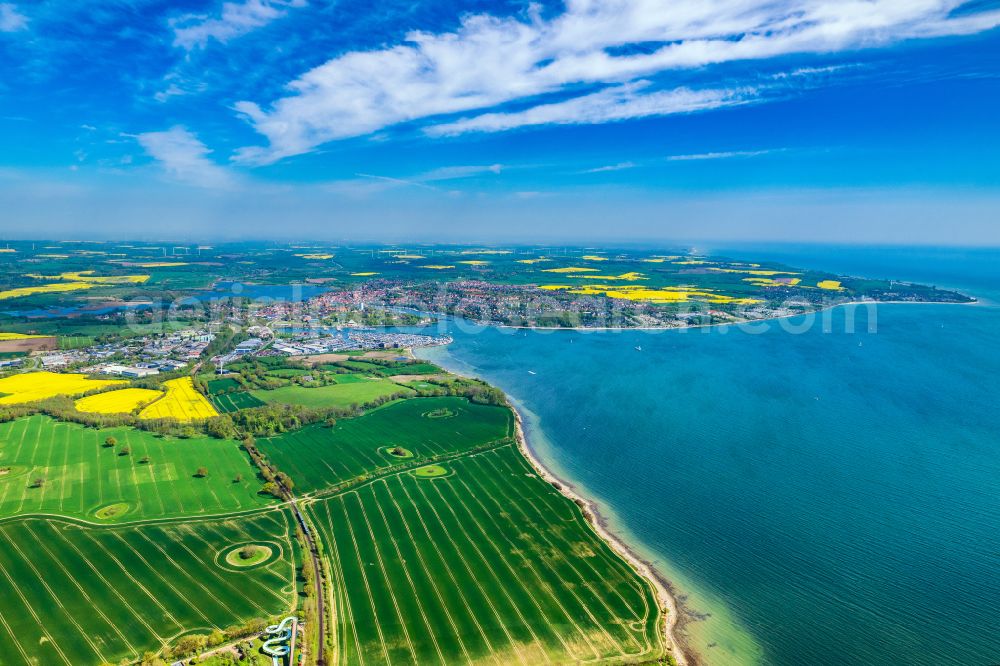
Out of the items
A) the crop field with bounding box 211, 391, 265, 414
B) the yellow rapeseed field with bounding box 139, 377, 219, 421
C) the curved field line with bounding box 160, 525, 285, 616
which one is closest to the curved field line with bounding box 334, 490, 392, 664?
the curved field line with bounding box 160, 525, 285, 616

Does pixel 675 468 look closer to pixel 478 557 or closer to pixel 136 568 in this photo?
pixel 478 557

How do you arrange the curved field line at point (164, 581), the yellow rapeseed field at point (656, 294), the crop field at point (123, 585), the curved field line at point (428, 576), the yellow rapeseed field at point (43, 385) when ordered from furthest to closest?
the yellow rapeseed field at point (656, 294)
the yellow rapeseed field at point (43, 385)
the curved field line at point (164, 581)
the curved field line at point (428, 576)
the crop field at point (123, 585)

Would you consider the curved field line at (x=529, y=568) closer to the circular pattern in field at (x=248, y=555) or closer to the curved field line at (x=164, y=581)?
the circular pattern in field at (x=248, y=555)

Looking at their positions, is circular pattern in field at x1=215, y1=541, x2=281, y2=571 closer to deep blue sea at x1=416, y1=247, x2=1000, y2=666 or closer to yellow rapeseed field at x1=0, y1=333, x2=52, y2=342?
deep blue sea at x1=416, y1=247, x2=1000, y2=666

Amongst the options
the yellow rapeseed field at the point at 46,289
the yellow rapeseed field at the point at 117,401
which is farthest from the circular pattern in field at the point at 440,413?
the yellow rapeseed field at the point at 46,289

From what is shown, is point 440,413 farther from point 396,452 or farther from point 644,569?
point 644,569

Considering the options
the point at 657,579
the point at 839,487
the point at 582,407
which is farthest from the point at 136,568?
the point at 839,487

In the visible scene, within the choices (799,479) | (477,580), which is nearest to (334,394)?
(477,580)
